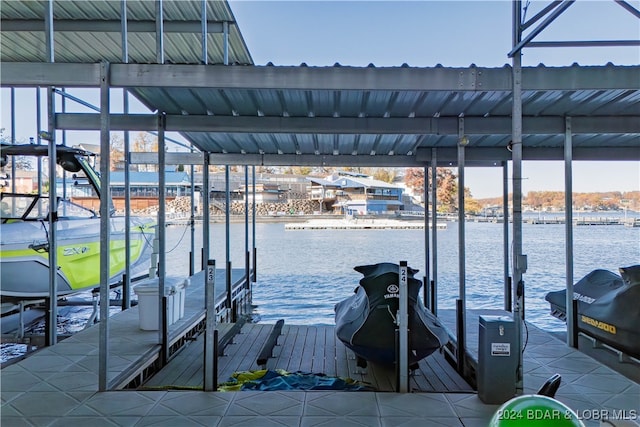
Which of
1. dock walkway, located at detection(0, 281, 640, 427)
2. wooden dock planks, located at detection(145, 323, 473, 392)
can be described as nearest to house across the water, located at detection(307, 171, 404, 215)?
wooden dock planks, located at detection(145, 323, 473, 392)

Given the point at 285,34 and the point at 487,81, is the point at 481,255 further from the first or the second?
the point at 487,81

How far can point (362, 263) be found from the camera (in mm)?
17281

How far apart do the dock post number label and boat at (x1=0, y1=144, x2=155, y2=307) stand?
546 centimetres

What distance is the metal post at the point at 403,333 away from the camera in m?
3.61

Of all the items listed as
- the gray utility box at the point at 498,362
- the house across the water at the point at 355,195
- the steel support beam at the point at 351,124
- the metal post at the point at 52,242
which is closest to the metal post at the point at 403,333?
the gray utility box at the point at 498,362

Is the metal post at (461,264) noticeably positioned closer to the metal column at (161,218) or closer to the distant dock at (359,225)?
the metal column at (161,218)

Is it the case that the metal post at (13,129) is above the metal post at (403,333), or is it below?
above

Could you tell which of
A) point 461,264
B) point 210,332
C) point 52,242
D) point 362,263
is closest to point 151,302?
point 52,242

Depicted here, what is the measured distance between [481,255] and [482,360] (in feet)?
62.6

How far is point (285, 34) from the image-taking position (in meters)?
18.4

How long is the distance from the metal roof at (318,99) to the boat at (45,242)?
1.55 meters

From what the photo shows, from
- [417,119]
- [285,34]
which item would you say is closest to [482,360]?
[417,119]

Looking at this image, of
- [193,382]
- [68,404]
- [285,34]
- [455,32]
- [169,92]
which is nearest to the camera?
[68,404]

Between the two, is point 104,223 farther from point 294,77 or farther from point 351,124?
point 351,124
